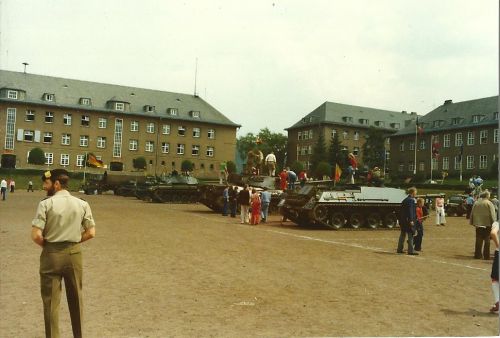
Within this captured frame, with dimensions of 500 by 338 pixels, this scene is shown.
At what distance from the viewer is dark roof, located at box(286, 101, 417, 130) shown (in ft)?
316

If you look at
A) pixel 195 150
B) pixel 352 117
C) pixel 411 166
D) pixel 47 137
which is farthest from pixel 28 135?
pixel 352 117

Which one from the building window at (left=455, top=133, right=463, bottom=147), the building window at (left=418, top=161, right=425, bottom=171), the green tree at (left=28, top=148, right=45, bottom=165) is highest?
the building window at (left=455, top=133, right=463, bottom=147)

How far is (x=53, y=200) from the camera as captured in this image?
547 centimetres

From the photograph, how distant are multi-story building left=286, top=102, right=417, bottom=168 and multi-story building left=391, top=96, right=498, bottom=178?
1235 cm

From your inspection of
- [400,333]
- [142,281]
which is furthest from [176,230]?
[400,333]

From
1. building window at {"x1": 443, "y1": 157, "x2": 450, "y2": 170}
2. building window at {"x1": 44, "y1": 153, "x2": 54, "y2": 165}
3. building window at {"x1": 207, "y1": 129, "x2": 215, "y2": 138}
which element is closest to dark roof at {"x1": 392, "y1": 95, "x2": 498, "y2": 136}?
building window at {"x1": 443, "y1": 157, "x2": 450, "y2": 170}

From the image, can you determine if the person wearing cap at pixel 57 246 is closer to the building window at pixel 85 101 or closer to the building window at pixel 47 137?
the building window at pixel 47 137

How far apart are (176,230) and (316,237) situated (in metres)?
5.11

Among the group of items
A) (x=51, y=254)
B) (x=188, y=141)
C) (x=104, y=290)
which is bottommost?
(x=104, y=290)

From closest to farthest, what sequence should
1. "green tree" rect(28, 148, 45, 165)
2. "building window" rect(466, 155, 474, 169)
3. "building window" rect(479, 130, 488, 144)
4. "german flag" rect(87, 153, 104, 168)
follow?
1. "german flag" rect(87, 153, 104, 168)
2. "green tree" rect(28, 148, 45, 165)
3. "building window" rect(479, 130, 488, 144)
4. "building window" rect(466, 155, 474, 169)

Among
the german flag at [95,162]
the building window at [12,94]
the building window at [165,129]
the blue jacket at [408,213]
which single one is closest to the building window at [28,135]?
the building window at [12,94]

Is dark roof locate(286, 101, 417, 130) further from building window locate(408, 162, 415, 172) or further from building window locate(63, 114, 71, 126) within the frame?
building window locate(63, 114, 71, 126)

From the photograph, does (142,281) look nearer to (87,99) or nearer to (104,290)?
(104,290)

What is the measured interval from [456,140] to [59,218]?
7292cm
